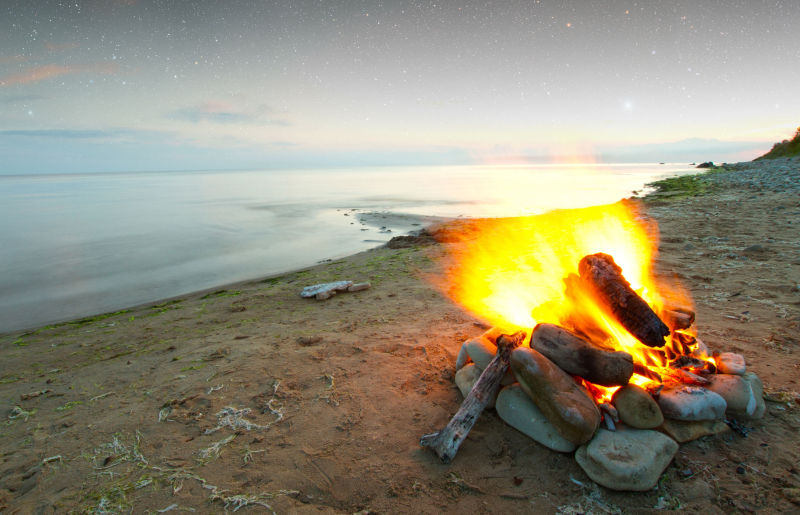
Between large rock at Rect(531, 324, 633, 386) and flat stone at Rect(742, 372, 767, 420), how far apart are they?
152 cm

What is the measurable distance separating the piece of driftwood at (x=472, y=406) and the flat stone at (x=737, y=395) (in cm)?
227

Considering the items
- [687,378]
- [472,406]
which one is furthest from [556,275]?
[472,406]

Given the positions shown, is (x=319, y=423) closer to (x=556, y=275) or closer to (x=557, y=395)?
(x=557, y=395)

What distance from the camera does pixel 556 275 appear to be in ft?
35.0

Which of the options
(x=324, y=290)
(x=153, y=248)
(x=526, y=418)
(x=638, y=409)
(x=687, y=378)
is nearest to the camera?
(x=638, y=409)

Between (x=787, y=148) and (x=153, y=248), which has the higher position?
(x=787, y=148)

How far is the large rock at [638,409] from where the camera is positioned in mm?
4012

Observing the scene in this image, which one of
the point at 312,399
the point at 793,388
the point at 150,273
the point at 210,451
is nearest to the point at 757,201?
the point at 793,388

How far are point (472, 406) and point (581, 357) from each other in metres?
1.43

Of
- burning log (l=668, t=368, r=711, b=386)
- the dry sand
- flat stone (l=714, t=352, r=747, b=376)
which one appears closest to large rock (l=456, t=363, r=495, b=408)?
the dry sand

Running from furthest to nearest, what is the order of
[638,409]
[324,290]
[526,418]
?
[324,290] → [526,418] → [638,409]

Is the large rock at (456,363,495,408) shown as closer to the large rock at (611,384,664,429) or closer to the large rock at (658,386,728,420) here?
the large rock at (611,384,664,429)

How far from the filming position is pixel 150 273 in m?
16.5

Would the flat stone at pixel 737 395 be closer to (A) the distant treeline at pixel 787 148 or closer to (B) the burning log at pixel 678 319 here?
(B) the burning log at pixel 678 319
